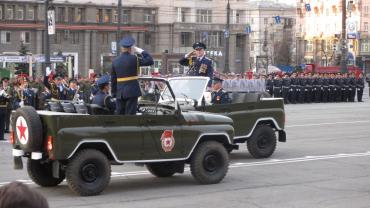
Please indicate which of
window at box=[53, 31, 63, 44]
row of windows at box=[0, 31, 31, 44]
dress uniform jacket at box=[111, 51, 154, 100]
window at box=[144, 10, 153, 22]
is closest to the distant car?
dress uniform jacket at box=[111, 51, 154, 100]

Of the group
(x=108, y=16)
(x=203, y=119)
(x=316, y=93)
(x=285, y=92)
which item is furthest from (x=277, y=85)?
(x=108, y=16)

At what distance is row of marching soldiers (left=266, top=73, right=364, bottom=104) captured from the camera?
39.9 m

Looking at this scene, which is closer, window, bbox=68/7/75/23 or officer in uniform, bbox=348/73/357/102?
officer in uniform, bbox=348/73/357/102

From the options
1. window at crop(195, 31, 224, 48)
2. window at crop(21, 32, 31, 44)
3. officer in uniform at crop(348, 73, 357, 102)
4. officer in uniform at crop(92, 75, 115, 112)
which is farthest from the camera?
window at crop(195, 31, 224, 48)

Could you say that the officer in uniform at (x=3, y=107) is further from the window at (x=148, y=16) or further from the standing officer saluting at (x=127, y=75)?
the window at (x=148, y=16)

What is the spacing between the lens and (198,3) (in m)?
97.5

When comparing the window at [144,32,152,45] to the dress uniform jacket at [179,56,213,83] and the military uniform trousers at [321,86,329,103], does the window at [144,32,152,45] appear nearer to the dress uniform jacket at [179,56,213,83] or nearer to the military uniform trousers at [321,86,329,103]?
the military uniform trousers at [321,86,329,103]

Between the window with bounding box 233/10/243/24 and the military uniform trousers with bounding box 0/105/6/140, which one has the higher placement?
the window with bounding box 233/10/243/24

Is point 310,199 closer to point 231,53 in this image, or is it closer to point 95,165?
point 95,165

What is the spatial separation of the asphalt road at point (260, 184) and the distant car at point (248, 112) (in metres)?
0.38

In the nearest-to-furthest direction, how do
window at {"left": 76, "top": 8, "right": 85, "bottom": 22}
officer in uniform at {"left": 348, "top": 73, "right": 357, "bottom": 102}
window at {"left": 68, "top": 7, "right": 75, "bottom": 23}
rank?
1. officer in uniform at {"left": 348, "top": 73, "right": 357, "bottom": 102}
2. window at {"left": 68, "top": 7, "right": 75, "bottom": 23}
3. window at {"left": 76, "top": 8, "right": 85, "bottom": 22}

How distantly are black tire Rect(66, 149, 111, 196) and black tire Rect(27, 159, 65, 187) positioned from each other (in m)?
→ 0.80

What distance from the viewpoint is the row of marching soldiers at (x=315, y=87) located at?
39.9 metres

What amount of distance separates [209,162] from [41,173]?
2.58 m
